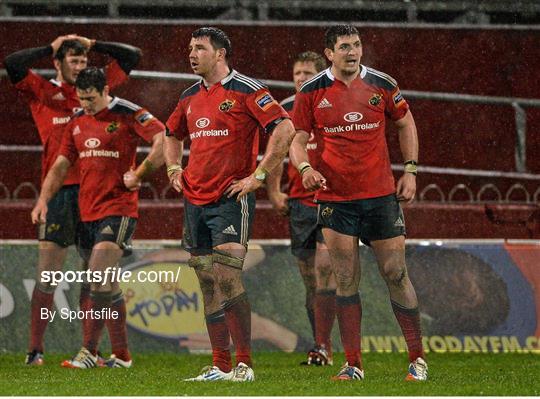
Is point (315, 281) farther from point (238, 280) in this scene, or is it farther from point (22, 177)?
point (22, 177)

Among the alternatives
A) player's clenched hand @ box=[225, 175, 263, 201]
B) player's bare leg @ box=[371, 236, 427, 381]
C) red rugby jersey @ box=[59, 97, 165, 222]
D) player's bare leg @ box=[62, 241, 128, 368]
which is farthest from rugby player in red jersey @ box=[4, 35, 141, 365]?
player's bare leg @ box=[371, 236, 427, 381]

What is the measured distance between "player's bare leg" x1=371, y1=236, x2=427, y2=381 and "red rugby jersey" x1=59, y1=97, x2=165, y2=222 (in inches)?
87.3

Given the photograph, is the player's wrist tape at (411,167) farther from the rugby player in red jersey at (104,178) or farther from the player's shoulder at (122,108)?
the player's shoulder at (122,108)

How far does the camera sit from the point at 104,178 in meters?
8.50

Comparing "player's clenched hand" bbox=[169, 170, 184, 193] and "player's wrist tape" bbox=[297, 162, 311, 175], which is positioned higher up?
"player's wrist tape" bbox=[297, 162, 311, 175]

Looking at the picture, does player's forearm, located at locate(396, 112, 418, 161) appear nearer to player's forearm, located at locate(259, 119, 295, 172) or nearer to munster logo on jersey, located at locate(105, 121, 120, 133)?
player's forearm, located at locate(259, 119, 295, 172)

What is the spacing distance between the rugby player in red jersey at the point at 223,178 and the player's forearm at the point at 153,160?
3.09ft

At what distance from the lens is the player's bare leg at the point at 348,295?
7105 mm

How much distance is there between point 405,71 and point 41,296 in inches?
235

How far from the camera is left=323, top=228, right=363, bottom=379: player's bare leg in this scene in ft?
23.3

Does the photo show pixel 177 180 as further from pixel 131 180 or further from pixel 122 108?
pixel 122 108

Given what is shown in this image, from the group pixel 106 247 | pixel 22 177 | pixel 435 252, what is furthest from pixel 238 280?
pixel 22 177

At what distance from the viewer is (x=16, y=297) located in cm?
955

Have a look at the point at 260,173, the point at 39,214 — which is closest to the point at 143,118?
the point at 39,214
